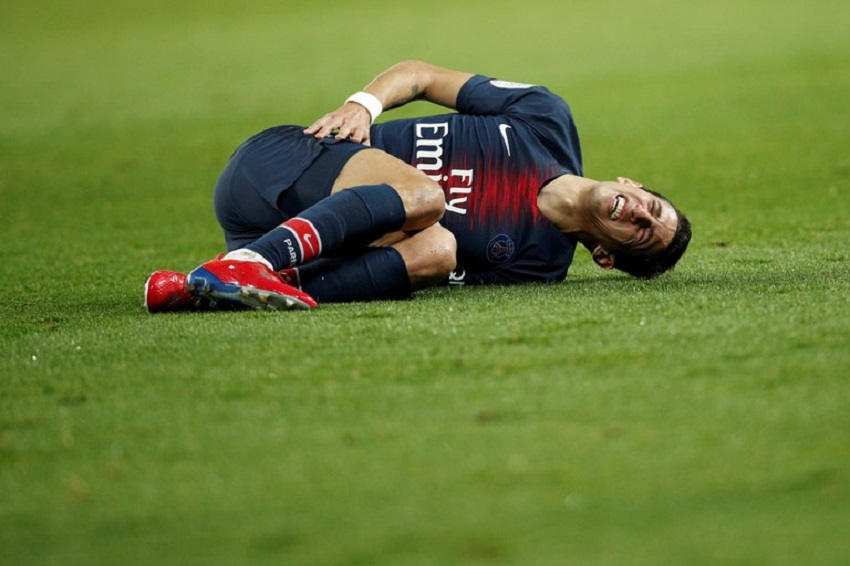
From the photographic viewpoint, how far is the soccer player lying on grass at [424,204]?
16.1ft

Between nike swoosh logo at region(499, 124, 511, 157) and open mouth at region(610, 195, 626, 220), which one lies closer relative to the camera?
open mouth at region(610, 195, 626, 220)

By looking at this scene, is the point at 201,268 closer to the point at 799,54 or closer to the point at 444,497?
the point at 444,497

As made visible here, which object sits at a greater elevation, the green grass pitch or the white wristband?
the white wristband

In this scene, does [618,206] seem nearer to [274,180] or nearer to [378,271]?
[378,271]

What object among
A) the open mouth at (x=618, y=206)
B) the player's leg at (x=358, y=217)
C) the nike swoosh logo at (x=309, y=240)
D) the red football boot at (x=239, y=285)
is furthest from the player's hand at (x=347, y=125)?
the open mouth at (x=618, y=206)

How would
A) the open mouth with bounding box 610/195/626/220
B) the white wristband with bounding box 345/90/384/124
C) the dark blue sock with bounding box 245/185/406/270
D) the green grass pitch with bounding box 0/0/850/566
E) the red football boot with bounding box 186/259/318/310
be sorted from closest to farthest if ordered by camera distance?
the green grass pitch with bounding box 0/0/850/566
the red football boot with bounding box 186/259/318/310
the dark blue sock with bounding box 245/185/406/270
the open mouth with bounding box 610/195/626/220
the white wristband with bounding box 345/90/384/124

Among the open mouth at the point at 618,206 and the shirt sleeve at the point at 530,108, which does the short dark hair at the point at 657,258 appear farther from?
the shirt sleeve at the point at 530,108

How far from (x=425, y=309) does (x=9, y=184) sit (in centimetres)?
677

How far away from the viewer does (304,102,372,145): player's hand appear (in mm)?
5383

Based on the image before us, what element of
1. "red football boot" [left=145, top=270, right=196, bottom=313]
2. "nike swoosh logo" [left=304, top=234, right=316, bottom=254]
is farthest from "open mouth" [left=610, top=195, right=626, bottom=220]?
"red football boot" [left=145, top=270, right=196, bottom=313]

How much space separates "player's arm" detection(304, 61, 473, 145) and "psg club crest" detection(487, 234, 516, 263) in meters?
0.62

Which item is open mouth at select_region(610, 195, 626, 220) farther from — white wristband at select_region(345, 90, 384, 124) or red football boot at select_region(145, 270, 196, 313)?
red football boot at select_region(145, 270, 196, 313)

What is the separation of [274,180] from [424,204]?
626mm

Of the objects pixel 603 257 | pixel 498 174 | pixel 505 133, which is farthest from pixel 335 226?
pixel 603 257
